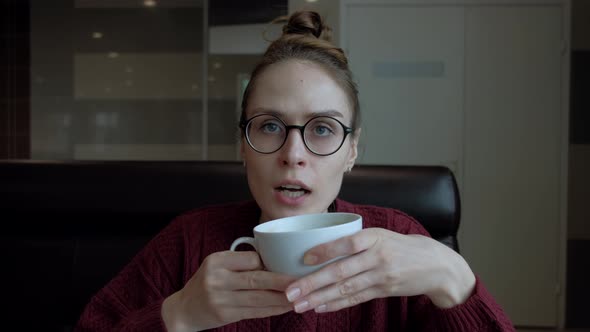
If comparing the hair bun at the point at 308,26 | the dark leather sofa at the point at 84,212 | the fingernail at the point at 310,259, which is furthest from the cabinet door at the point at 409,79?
the fingernail at the point at 310,259

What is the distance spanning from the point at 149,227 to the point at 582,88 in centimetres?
334

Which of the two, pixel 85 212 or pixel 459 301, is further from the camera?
pixel 85 212

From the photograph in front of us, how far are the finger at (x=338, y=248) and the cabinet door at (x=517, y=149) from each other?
10.5 feet

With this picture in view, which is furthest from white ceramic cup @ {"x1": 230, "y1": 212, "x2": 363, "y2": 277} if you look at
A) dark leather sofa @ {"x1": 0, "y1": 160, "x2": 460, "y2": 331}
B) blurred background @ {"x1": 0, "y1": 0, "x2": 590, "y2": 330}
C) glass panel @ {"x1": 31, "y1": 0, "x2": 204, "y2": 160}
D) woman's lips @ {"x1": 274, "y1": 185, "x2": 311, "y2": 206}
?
glass panel @ {"x1": 31, "y1": 0, "x2": 204, "y2": 160}

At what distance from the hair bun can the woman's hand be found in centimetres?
59

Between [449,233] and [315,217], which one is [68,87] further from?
[315,217]

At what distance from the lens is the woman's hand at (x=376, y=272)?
0.54m

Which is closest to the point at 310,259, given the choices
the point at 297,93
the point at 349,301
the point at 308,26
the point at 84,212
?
the point at 349,301

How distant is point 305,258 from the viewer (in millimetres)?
526

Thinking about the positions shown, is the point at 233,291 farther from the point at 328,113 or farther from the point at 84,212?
the point at 84,212

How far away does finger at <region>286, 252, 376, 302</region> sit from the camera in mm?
541

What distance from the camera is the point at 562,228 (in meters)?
3.44

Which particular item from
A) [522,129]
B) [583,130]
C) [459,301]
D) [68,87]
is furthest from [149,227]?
[583,130]

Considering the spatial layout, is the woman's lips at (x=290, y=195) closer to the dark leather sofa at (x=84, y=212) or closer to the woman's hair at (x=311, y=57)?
the woman's hair at (x=311, y=57)
